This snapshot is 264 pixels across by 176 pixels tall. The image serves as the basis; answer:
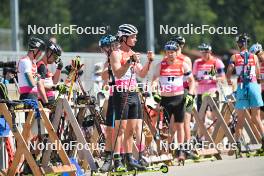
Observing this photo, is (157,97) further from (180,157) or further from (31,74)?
(31,74)

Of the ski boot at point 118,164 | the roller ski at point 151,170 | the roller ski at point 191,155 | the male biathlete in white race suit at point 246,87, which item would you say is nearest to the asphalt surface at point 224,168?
the roller ski at point 151,170

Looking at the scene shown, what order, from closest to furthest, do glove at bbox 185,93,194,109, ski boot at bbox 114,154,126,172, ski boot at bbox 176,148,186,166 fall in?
ski boot at bbox 114,154,126,172 < ski boot at bbox 176,148,186,166 < glove at bbox 185,93,194,109

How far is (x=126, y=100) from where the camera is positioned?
15.6m

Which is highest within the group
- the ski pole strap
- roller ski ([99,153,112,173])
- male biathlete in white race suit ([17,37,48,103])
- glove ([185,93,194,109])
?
male biathlete in white race suit ([17,37,48,103])

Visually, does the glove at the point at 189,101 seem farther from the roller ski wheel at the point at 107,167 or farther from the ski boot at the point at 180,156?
the roller ski wheel at the point at 107,167

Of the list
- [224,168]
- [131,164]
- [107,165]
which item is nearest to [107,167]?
[107,165]

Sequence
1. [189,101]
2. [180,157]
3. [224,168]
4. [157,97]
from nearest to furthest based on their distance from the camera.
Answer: [224,168], [180,157], [157,97], [189,101]

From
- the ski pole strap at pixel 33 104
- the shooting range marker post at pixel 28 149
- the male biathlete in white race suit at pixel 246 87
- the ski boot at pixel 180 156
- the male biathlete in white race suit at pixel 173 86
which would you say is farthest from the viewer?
the male biathlete in white race suit at pixel 246 87

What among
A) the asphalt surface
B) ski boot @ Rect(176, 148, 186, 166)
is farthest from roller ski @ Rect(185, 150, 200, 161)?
ski boot @ Rect(176, 148, 186, 166)

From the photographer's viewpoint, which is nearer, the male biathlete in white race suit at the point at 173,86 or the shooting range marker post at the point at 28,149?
the shooting range marker post at the point at 28,149

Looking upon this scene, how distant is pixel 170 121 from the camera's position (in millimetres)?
18406

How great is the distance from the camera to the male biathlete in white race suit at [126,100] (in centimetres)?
1549

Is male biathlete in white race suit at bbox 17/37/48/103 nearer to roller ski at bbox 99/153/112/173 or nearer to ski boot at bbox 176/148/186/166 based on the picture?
roller ski at bbox 99/153/112/173

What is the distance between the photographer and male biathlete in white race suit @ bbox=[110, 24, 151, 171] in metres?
15.5
